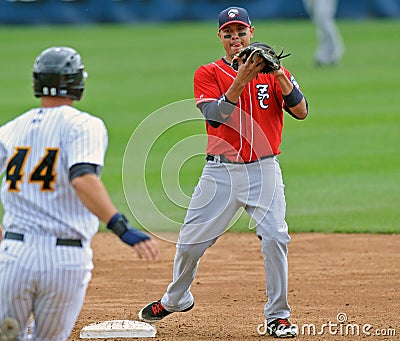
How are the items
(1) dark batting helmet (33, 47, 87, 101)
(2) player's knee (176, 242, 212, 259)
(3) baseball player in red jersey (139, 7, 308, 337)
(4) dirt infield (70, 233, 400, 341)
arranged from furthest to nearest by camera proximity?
1. (4) dirt infield (70, 233, 400, 341)
2. (2) player's knee (176, 242, 212, 259)
3. (3) baseball player in red jersey (139, 7, 308, 337)
4. (1) dark batting helmet (33, 47, 87, 101)

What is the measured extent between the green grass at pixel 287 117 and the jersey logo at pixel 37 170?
5800 millimetres

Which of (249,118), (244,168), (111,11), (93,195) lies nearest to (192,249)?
(244,168)

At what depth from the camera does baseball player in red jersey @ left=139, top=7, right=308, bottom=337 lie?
5859mm

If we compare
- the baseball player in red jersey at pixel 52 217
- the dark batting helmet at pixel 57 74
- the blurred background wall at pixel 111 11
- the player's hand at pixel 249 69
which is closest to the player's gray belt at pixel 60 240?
the baseball player in red jersey at pixel 52 217

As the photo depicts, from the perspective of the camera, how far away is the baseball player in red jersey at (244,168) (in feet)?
19.2

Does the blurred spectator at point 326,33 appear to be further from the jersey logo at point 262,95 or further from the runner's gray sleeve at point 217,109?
the runner's gray sleeve at point 217,109

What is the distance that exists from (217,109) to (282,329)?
4.79 ft

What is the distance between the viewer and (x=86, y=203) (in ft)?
13.5

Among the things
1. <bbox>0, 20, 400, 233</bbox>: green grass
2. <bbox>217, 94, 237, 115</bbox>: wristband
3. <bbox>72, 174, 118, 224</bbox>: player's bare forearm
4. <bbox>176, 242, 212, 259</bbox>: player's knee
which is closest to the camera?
<bbox>72, 174, 118, 224</bbox>: player's bare forearm

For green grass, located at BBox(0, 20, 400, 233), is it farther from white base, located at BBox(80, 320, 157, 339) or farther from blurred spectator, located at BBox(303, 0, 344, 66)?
white base, located at BBox(80, 320, 157, 339)

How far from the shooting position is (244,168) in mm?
5969

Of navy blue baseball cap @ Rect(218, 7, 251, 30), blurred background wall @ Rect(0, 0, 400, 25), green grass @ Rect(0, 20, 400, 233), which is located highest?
navy blue baseball cap @ Rect(218, 7, 251, 30)

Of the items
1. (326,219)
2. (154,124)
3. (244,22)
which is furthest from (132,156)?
(244,22)

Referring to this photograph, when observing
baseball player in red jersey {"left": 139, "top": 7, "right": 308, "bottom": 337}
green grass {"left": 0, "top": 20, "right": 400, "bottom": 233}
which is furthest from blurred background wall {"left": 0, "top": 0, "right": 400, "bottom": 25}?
baseball player in red jersey {"left": 139, "top": 7, "right": 308, "bottom": 337}
